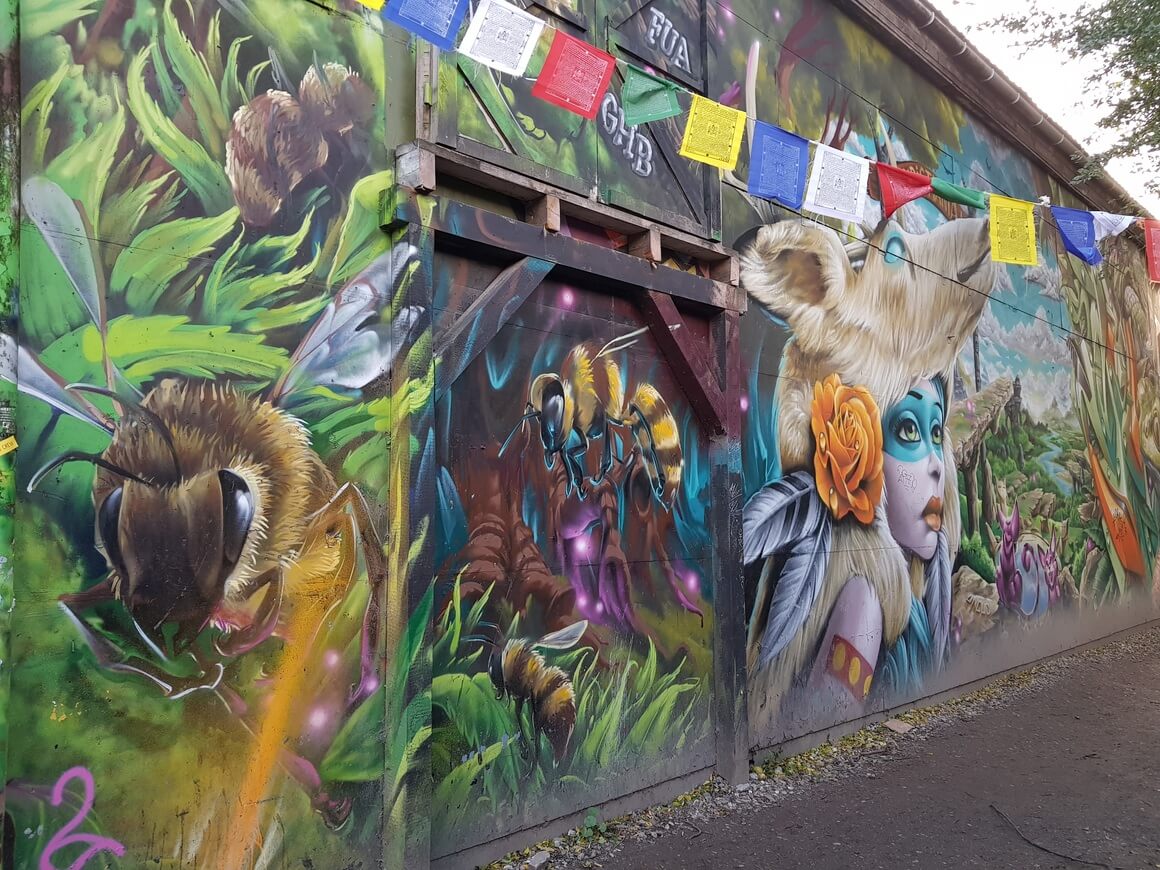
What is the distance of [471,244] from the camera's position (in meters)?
4.20

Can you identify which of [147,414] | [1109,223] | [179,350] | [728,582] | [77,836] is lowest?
[77,836]

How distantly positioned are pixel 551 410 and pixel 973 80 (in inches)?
291

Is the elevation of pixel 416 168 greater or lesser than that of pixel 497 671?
greater

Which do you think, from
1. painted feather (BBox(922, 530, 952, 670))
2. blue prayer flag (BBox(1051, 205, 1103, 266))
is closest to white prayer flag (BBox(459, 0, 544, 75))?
blue prayer flag (BBox(1051, 205, 1103, 266))

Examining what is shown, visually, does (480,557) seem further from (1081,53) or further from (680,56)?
(1081,53)

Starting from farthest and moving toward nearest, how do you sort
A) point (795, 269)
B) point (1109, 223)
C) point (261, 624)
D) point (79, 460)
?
point (1109, 223) → point (795, 269) → point (261, 624) → point (79, 460)

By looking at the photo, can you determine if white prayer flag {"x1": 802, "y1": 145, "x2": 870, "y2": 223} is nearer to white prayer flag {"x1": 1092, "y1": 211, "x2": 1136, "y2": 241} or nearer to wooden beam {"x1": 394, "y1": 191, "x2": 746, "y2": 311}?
wooden beam {"x1": 394, "y1": 191, "x2": 746, "y2": 311}

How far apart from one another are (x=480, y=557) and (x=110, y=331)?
198cm

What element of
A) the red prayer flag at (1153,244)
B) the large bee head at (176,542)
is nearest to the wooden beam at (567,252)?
the large bee head at (176,542)

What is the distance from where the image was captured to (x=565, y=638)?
4551mm

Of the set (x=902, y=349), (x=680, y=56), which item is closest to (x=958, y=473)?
(x=902, y=349)

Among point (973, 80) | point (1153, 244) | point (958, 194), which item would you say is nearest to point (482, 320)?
point (958, 194)

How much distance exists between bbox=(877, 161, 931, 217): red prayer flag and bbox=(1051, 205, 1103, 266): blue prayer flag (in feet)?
5.87
